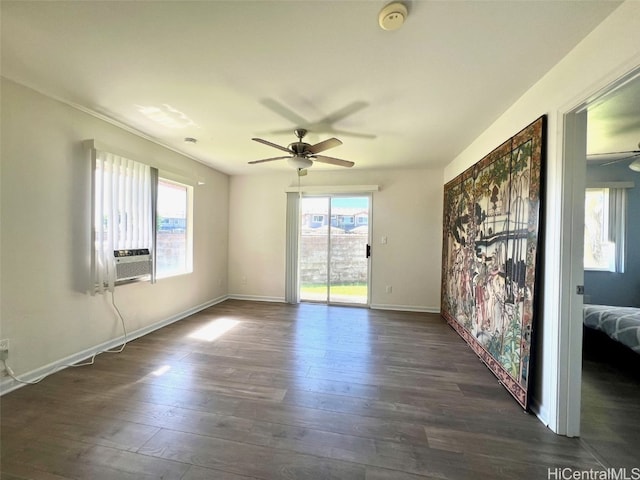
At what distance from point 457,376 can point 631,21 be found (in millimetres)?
2579

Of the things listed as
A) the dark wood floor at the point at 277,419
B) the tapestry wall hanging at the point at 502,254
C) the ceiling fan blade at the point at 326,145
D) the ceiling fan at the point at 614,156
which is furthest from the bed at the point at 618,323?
the ceiling fan blade at the point at 326,145

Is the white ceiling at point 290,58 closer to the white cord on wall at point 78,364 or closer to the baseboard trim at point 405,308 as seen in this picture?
the white cord on wall at point 78,364

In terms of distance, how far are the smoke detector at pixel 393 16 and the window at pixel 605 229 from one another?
4.35 m

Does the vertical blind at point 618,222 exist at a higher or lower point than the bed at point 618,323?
higher

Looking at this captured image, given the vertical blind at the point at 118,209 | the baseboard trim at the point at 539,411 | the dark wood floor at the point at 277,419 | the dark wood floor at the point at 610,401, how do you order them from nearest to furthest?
1. the dark wood floor at the point at 277,419
2. the dark wood floor at the point at 610,401
3. the baseboard trim at the point at 539,411
4. the vertical blind at the point at 118,209

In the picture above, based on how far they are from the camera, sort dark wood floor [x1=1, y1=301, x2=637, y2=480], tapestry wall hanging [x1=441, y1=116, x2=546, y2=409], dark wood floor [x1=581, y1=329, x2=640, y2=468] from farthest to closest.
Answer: tapestry wall hanging [x1=441, y1=116, x2=546, y2=409]
dark wood floor [x1=581, y1=329, x2=640, y2=468]
dark wood floor [x1=1, y1=301, x2=637, y2=480]

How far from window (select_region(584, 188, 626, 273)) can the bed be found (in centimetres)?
160

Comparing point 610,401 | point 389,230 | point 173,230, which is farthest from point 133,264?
point 610,401

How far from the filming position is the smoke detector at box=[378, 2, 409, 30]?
1211mm

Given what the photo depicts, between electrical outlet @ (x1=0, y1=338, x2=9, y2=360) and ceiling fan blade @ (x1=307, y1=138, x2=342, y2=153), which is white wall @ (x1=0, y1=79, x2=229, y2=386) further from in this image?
ceiling fan blade @ (x1=307, y1=138, x2=342, y2=153)

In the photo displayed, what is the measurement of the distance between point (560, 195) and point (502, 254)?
2.55 ft

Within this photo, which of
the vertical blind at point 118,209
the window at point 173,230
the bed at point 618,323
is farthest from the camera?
the window at point 173,230

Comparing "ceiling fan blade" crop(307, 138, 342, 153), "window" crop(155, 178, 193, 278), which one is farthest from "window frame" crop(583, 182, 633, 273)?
"window" crop(155, 178, 193, 278)

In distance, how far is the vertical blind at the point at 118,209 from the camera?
251 cm
